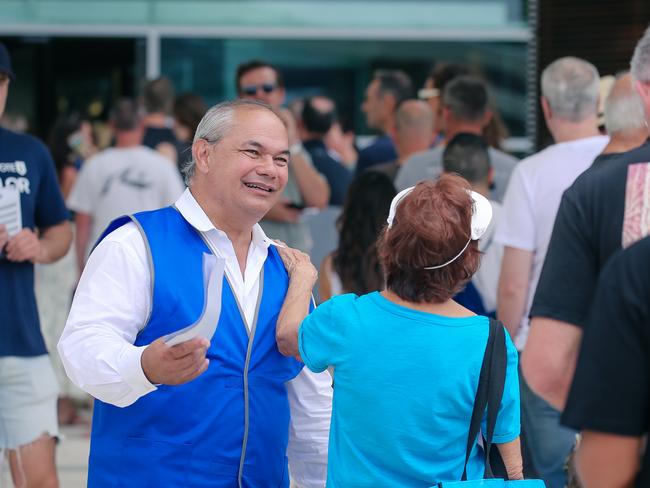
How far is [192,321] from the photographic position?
9.62ft

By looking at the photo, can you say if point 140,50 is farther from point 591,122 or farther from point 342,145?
point 591,122

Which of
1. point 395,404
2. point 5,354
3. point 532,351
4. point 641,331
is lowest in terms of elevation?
point 5,354

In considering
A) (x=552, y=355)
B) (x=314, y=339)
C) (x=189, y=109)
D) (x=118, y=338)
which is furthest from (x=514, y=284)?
(x=189, y=109)

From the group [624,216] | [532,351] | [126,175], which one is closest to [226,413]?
[532,351]

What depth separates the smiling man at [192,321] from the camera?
113 inches

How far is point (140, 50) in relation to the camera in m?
10.6

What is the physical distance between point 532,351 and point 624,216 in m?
0.32

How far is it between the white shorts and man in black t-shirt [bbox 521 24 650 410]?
247 cm

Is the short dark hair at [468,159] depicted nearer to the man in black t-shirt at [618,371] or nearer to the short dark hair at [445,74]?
the short dark hair at [445,74]

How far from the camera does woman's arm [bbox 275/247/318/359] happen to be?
3006 millimetres

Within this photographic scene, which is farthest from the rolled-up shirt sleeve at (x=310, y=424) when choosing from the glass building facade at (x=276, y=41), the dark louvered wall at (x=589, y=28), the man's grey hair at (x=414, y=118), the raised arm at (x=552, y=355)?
the glass building facade at (x=276, y=41)

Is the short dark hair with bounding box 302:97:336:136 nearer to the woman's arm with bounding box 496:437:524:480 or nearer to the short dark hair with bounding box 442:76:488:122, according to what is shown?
the short dark hair with bounding box 442:76:488:122

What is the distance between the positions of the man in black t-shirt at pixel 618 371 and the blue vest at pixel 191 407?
1.30 m

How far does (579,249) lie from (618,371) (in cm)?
42
